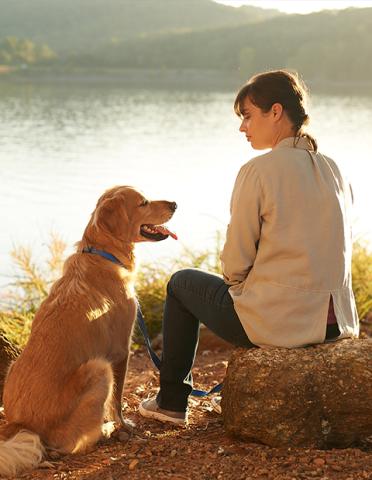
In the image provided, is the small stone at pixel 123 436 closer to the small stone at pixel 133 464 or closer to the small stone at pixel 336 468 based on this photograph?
the small stone at pixel 133 464

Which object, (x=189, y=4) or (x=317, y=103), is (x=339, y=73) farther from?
(x=189, y=4)

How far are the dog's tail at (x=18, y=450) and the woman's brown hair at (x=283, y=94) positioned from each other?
6.48 ft

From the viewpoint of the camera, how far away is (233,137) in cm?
2438

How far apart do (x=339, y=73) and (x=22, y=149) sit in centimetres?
3804

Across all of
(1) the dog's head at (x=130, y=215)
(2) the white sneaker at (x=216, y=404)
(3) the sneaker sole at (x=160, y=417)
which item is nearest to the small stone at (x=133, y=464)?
(3) the sneaker sole at (x=160, y=417)

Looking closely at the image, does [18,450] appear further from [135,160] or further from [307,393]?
[135,160]

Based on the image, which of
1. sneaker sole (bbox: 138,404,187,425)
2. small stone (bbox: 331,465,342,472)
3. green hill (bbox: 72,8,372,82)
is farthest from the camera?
green hill (bbox: 72,8,372,82)

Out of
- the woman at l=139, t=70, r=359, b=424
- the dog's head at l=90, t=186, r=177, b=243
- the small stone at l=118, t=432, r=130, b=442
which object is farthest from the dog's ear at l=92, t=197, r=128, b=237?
the small stone at l=118, t=432, r=130, b=442

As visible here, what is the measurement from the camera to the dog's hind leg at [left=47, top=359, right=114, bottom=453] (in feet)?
11.5

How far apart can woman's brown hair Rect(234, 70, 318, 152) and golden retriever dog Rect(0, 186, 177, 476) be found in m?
1.05

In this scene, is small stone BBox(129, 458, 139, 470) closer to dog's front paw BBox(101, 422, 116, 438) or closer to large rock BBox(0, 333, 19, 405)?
dog's front paw BBox(101, 422, 116, 438)

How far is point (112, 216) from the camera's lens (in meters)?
3.96

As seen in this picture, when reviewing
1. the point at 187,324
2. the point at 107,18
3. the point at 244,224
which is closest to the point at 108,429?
the point at 187,324

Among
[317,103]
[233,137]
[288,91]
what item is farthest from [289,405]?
[317,103]
